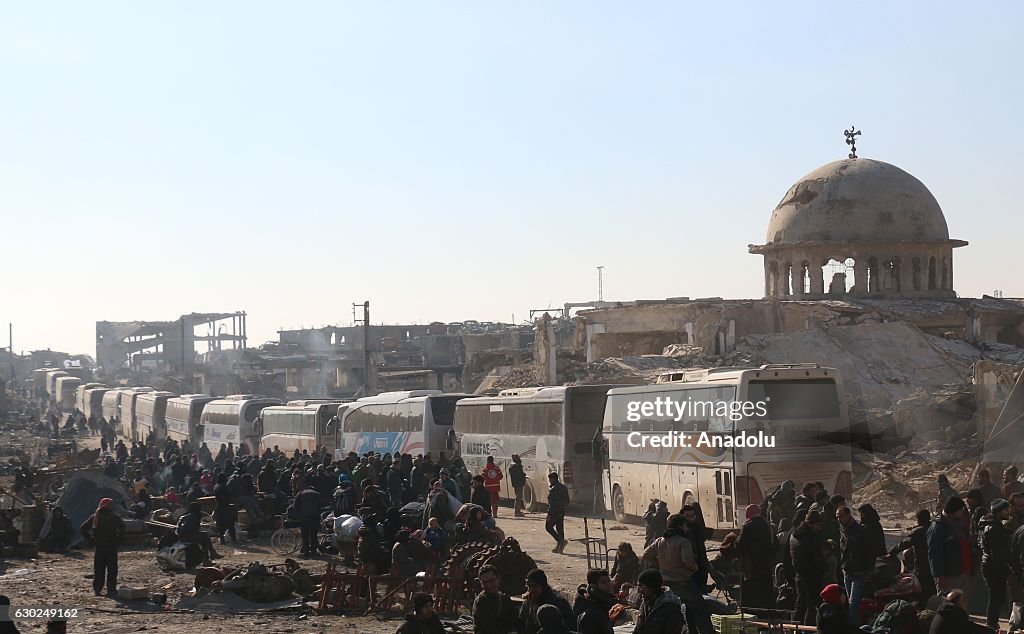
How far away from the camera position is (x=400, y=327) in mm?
107812

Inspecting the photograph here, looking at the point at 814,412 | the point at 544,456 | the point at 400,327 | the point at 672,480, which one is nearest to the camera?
the point at 814,412

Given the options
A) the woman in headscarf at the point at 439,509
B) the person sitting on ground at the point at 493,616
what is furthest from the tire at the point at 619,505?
the person sitting on ground at the point at 493,616

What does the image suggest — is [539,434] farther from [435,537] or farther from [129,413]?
[129,413]

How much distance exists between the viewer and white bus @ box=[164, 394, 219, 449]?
50250mm

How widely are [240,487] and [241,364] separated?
3107 inches

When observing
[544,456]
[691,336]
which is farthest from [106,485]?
[691,336]

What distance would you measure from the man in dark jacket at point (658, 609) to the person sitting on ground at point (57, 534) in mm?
15140

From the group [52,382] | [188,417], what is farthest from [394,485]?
[52,382]

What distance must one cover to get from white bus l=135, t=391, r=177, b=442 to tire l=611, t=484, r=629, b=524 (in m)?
35.0

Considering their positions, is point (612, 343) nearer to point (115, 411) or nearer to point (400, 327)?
point (115, 411)

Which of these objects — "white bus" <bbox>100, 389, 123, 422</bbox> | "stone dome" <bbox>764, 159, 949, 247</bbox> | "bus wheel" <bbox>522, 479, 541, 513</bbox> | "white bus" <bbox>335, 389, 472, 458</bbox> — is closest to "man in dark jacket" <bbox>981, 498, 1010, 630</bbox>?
"bus wheel" <bbox>522, 479, 541, 513</bbox>

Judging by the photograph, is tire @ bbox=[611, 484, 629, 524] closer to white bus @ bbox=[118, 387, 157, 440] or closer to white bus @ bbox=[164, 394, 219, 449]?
white bus @ bbox=[164, 394, 219, 449]

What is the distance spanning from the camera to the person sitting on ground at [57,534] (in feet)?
69.5

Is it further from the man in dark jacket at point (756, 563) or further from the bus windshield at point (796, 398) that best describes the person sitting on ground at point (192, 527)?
the man in dark jacket at point (756, 563)
